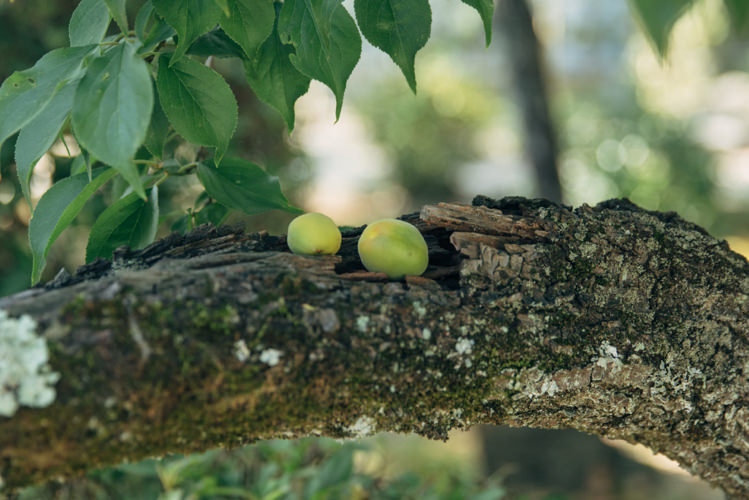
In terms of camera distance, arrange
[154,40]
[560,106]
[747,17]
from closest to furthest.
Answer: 1. [747,17]
2. [154,40]
3. [560,106]

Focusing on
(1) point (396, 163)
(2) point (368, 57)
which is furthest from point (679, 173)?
(2) point (368, 57)

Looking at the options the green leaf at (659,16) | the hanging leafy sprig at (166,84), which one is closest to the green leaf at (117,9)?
the hanging leafy sprig at (166,84)

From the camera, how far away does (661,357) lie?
0.74 meters

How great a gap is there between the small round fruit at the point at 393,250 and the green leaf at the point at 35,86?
36 cm

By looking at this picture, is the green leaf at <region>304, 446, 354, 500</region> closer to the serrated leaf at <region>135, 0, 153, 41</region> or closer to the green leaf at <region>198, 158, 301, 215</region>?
the green leaf at <region>198, 158, 301, 215</region>

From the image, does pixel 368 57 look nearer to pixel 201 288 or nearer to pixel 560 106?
pixel 560 106

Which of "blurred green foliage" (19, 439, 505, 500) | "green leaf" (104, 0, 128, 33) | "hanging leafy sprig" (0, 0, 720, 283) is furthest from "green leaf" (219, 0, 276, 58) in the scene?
"blurred green foliage" (19, 439, 505, 500)

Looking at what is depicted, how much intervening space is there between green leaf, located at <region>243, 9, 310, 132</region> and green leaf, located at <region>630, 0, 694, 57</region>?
56 cm

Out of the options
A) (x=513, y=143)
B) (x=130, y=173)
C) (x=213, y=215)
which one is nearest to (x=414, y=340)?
(x=130, y=173)

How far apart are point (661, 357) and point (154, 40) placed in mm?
687

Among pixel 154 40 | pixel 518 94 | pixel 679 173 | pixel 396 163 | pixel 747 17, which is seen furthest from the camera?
pixel 396 163

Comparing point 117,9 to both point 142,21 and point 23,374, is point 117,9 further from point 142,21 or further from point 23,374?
point 23,374

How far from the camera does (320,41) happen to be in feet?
2.20

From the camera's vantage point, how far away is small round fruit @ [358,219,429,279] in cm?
71
